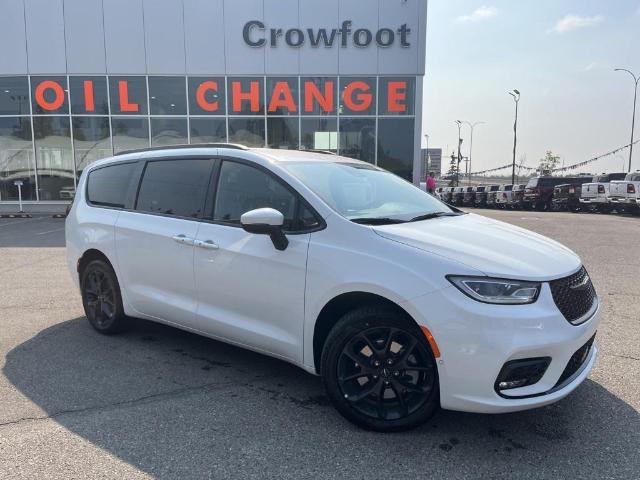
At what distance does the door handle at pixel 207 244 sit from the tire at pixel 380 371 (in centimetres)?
115

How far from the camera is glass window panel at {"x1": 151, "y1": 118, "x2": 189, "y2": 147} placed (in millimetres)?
19125

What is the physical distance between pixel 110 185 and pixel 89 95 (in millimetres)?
16247

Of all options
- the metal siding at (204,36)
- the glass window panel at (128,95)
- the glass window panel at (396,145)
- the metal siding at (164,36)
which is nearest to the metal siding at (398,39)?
the glass window panel at (396,145)

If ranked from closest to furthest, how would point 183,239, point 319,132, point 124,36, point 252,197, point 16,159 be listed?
point 252,197, point 183,239, point 124,36, point 319,132, point 16,159

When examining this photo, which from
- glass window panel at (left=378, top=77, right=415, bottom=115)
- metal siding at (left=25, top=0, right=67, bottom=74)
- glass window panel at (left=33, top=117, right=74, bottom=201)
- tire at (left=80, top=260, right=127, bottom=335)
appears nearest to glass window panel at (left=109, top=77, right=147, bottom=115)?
metal siding at (left=25, top=0, right=67, bottom=74)

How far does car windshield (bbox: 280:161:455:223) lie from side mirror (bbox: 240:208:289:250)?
Result: 1.23 ft

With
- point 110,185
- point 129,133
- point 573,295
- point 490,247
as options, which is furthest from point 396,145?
point 573,295

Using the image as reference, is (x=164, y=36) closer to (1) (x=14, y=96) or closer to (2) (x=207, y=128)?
(2) (x=207, y=128)

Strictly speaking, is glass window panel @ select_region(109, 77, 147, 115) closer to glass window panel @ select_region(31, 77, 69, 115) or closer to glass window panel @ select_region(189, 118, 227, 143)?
glass window panel @ select_region(31, 77, 69, 115)

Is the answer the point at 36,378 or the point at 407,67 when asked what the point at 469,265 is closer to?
the point at 36,378

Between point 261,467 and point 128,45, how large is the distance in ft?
62.2

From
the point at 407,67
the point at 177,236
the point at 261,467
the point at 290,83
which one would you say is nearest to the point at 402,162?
the point at 407,67

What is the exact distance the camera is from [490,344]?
2615mm

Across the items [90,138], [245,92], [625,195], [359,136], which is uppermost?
[245,92]
